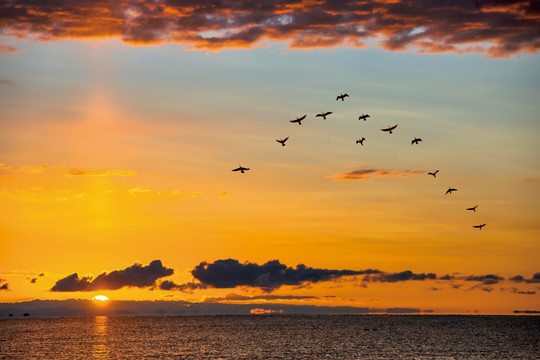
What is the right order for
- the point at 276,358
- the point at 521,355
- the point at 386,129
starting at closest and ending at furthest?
the point at 386,129 → the point at 276,358 → the point at 521,355

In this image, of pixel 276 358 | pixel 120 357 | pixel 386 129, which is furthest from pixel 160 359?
pixel 386 129

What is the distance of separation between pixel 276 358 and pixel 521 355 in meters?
70.1

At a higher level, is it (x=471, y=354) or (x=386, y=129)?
(x=386, y=129)

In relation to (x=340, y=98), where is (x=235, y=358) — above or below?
below

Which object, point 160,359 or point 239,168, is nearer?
point 239,168

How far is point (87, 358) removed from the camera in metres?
Result: 191

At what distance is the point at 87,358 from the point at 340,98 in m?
101

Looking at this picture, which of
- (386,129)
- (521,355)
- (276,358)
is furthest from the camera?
(521,355)

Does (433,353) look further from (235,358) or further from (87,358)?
(87,358)

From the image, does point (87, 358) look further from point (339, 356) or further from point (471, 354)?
point (471, 354)

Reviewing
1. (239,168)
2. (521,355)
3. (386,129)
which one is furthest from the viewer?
(521,355)

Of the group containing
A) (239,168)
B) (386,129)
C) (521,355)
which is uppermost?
(386,129)

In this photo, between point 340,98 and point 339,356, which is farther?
point 339,356

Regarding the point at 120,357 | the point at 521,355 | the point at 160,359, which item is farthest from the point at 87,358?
the point at 521,355
